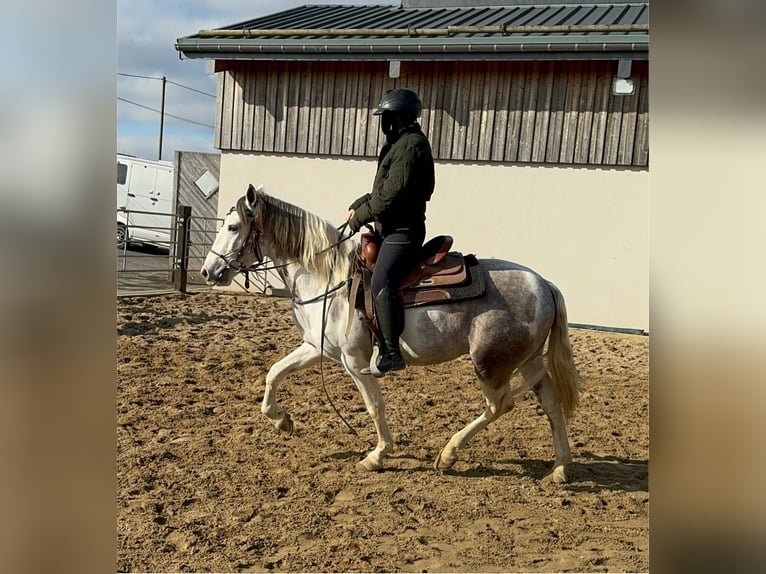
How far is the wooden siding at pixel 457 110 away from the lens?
1024 cm

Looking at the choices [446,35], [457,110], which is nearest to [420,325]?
[457,110]

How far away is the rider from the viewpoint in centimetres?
427

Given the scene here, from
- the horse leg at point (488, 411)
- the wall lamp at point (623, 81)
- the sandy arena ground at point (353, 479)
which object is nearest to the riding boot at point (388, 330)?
the horse leg at point (488, 411)

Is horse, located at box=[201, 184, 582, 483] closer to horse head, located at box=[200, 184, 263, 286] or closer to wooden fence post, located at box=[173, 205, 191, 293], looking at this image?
horse head, located at box=[200, 184, 263, 286]

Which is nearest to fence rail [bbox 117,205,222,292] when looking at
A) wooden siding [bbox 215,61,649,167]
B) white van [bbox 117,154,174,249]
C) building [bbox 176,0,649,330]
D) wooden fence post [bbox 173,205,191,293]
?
wooden fence post [bbox 173,205,191,293]

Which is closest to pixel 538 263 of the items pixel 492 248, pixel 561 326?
pixel 492 248

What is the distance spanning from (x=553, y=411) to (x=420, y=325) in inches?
39.1

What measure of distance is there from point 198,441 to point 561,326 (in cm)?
250

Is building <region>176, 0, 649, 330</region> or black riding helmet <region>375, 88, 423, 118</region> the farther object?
building <region>176, 0, 649, 330</region>

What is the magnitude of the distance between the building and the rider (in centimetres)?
621

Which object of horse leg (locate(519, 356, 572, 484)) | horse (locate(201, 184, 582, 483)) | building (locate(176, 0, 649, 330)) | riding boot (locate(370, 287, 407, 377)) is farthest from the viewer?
building (locate(176, 0, 649, 330))

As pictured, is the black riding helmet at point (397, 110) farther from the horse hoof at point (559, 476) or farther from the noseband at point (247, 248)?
the horse hoof at point (559, 476)

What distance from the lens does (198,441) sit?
506cm
